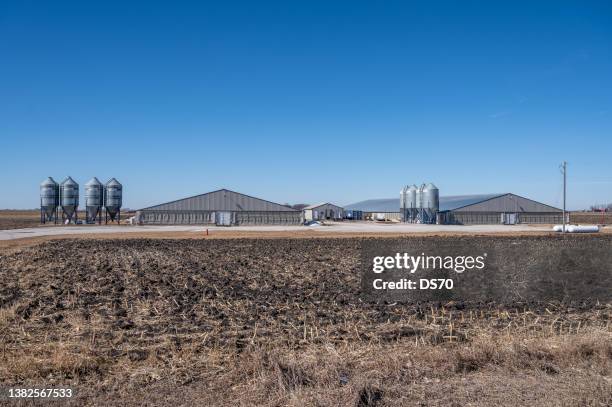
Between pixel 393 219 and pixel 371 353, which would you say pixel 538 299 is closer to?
Result: pixel 371 353

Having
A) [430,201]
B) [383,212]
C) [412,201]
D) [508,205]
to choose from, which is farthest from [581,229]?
[383,212]

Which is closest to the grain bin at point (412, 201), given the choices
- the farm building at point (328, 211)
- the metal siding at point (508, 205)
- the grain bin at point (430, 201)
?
the grain bin at point (430, 201)

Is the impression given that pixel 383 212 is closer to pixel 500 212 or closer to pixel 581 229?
pixel 500 212

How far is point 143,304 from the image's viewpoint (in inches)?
492

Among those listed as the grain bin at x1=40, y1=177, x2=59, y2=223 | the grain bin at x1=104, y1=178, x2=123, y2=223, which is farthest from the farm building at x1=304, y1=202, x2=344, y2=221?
the grain bin at x1=40, y1=177, x2=59, y2=223

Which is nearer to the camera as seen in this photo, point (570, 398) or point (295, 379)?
point (570, 398)

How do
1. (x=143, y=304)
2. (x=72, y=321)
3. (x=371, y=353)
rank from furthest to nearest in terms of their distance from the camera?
(x=143, y=304) → (x=72, y=321) → (x=371, y=353)

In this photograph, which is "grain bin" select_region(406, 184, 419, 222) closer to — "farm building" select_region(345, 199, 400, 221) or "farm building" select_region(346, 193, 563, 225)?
"farm building" select_region(346, 193, 563, 225)

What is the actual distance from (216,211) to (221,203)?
1371mm

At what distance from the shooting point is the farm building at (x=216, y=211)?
7144cm

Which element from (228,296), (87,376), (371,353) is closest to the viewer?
(87,376)

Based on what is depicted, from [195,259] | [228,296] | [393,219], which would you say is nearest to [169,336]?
[228,296]

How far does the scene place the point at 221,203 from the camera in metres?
72.7

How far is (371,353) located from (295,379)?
1.96 meters
